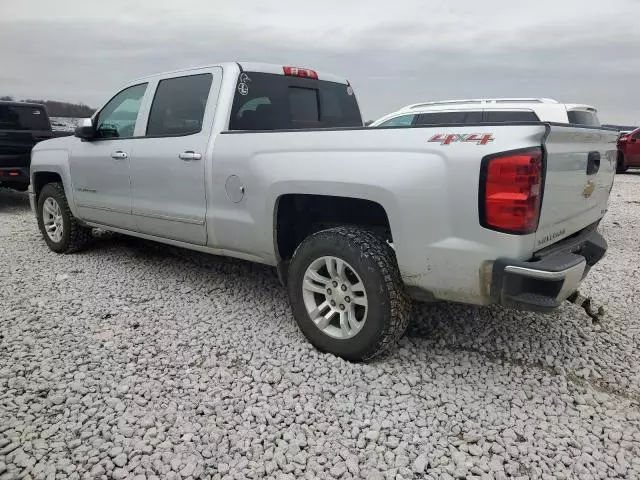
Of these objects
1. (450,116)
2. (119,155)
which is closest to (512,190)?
(119,155)

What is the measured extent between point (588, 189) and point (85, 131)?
421cm

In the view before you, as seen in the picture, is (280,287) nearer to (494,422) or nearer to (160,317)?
(160,317)

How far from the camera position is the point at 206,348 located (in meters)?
3.21

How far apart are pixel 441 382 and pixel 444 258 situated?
785mm

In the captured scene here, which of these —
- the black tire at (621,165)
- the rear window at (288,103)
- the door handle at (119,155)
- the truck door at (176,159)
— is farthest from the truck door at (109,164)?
the black tire at (621,165)

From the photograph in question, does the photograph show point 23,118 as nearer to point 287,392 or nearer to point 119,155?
point 119,155

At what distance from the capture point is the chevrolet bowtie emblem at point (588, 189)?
112 inches

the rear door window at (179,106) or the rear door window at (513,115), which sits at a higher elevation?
the rear door window at (179,106)

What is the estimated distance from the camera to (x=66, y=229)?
532 centimetres

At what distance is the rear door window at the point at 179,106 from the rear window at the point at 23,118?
19.9 feet

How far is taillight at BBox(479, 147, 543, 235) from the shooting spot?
2.27 metres

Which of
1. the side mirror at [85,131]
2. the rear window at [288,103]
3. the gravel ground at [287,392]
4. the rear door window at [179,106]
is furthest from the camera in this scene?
the side mirror at [85,131]

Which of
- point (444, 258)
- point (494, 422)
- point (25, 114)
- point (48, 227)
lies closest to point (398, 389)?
point (494, 422)

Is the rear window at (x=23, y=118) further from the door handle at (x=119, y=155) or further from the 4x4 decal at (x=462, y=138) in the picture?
the 4x4 decal at (x=462, y=138)
